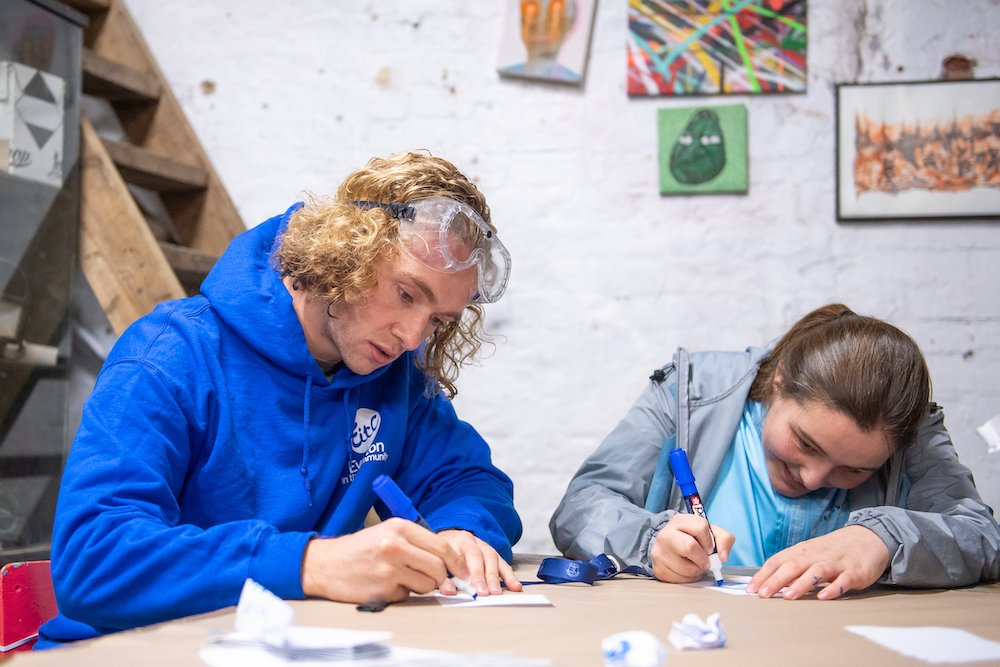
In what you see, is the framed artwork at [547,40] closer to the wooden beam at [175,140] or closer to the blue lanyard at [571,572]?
the wooden beam at [175,140]

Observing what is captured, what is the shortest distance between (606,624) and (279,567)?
1.28 ft

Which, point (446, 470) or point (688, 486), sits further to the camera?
point (446, 470)

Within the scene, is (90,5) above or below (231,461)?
above

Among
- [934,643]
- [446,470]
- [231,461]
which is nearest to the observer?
[934,643]

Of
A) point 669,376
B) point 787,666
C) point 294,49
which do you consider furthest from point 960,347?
point 294,49

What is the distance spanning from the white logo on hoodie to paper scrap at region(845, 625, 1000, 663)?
763 millimetres

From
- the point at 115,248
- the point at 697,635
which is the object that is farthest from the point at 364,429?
the point at 115,248

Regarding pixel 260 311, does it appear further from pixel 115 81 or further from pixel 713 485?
pixel 115 81

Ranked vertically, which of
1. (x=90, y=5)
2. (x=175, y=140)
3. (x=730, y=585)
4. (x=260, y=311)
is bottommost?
(x=730, y=585)

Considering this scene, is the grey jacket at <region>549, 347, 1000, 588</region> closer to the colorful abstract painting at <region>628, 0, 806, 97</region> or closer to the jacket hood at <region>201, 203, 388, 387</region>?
the jacket hood at <region>201, 203, 388, 387</region>

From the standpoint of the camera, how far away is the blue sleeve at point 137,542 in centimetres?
88

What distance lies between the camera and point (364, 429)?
130 cm

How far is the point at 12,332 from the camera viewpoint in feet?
6.83

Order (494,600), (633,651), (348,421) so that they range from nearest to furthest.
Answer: (633,651), (494,600), (348,421)
